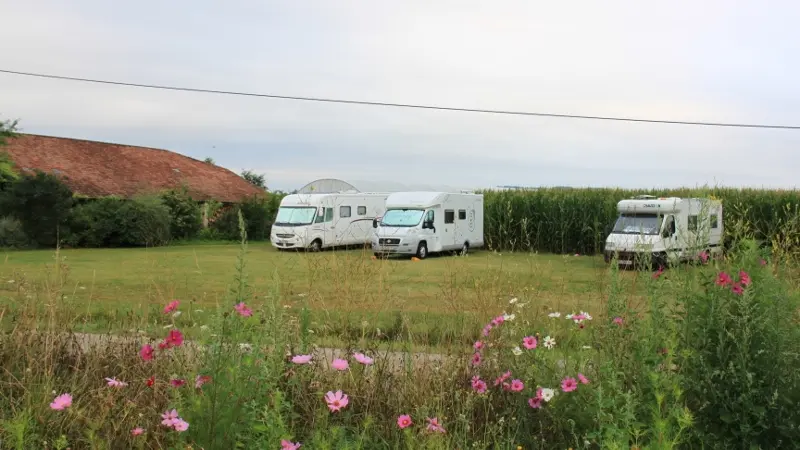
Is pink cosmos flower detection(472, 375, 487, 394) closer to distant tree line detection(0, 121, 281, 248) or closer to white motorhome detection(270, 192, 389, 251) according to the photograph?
white motorhome detection(270, 192, 389, 251)

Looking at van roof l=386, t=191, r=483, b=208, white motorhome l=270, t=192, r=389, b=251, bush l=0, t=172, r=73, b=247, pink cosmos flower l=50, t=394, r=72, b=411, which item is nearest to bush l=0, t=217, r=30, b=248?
bush l=0, t=172, r=73, b=247

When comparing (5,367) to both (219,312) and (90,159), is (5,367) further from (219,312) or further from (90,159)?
(90,159)

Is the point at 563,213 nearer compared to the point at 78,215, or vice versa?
the point at 78,215

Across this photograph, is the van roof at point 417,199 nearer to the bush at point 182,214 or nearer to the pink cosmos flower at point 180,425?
the bush at point 182,214

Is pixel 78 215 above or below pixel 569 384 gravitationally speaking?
above

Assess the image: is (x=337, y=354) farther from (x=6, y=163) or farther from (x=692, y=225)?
(x=6, y=163)

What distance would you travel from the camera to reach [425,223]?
81.6 feet

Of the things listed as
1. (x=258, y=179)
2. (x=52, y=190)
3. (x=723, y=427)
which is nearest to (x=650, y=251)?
(x=723, y=427)

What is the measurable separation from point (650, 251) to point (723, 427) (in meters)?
1.42

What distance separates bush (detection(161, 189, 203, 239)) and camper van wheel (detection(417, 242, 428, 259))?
42.1ft

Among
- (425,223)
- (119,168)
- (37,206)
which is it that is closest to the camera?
(425,223)

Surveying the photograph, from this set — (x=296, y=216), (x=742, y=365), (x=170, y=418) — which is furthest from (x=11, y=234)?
(x=742, y=365)

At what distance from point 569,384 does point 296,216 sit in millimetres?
25037

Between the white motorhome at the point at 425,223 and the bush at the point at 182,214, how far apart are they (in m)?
10.4
